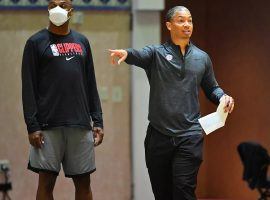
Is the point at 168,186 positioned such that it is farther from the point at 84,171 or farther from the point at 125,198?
the point at 125,198

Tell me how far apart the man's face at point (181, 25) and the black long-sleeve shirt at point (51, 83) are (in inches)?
26.6

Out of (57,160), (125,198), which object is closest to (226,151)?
(125,198)

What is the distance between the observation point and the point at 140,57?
12.4 ft

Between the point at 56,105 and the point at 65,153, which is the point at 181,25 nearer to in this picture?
the point at 56,105

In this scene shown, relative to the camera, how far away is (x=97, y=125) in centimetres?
384

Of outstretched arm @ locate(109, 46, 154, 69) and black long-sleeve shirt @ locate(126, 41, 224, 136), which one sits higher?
outstretched arm @ locate(109, 46, 154, 69)

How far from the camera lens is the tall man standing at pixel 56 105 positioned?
3.58 meters

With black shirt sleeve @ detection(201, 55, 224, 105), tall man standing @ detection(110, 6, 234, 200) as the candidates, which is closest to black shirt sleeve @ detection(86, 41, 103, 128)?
tall man standing @ detection(110, 6, 234, 200)

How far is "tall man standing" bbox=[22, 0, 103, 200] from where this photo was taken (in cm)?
358

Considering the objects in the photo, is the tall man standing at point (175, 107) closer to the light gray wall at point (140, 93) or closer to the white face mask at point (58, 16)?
the white face mask at point (58, 16)

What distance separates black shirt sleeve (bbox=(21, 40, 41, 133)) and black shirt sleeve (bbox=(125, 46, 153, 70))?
23.7 inches

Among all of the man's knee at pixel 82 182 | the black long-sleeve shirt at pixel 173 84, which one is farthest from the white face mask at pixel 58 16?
the man's knee at pixel 82 182

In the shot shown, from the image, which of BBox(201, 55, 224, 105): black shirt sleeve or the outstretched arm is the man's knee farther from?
BBox(201, 55, 224, 105): black shirt sleeve

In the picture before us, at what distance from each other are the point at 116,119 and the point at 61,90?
79.0 inches
